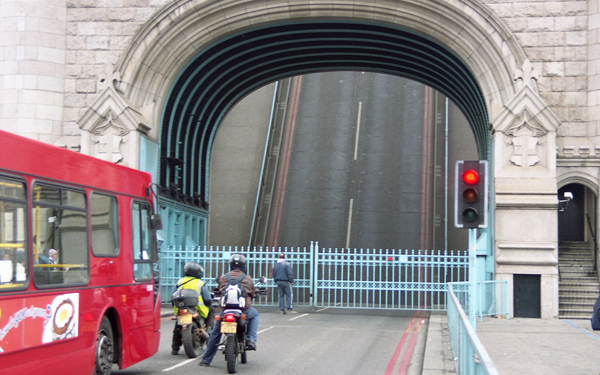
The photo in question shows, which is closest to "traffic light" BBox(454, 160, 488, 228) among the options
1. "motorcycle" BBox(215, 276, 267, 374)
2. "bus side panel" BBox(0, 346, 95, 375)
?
"motorcycle" BBox(215, 276, 267, 374)

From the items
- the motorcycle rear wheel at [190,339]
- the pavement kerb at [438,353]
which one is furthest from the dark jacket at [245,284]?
the pavement kerb at [438,353]

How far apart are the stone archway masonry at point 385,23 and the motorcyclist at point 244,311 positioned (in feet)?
31.1

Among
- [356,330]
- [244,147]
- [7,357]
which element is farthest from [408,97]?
[7,357]

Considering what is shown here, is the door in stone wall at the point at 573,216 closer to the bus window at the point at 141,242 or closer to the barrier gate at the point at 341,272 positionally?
the barrier gate at the point at 341,272

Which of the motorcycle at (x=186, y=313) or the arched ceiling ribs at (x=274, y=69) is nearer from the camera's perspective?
the motorcycle at (x=186, y=313)

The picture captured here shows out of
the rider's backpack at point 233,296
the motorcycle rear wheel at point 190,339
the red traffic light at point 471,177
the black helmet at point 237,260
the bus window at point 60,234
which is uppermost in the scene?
the red traffic light at point 471,177

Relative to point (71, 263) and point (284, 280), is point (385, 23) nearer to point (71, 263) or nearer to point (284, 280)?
point (284, 280)

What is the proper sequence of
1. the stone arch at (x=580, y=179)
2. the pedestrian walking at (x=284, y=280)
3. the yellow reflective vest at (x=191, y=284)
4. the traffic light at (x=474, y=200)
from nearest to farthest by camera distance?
the traffic light at (x=474, y=200)
the yellow reflective vest at (x=191, y=284)
the stone arch at (x=580, y=179)
the pedestrian walking at (x=284, y=280)

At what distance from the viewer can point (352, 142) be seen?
39.8 metres

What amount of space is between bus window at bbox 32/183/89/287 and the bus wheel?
2.93 feet

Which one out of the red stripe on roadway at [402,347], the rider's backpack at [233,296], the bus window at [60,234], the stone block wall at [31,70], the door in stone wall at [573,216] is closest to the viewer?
the bus window at [60,234]

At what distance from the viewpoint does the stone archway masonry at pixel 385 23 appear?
60.4ft

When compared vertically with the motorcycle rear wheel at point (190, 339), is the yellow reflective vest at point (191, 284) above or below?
above

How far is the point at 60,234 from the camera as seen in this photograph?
25.7 ft
